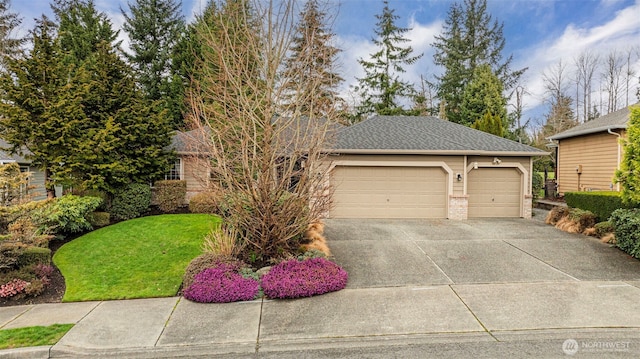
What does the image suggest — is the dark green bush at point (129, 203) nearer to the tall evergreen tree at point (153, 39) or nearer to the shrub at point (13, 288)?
the shrub at point (13, 288)

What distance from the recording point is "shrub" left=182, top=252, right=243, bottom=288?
19.7ft

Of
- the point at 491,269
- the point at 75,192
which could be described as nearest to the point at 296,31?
the point at 491,269

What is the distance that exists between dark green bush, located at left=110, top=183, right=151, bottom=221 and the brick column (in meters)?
11.3

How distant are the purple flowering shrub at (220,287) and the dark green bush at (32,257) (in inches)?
133

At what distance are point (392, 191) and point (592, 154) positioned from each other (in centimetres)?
973

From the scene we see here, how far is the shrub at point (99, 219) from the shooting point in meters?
10.4

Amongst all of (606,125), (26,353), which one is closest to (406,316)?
(26,353)

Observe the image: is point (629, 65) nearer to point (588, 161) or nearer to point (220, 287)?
point (588, 161)

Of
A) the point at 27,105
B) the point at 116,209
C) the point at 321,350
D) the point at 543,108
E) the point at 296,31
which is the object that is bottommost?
the point at 321,350

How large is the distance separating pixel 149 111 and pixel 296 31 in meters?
9.00

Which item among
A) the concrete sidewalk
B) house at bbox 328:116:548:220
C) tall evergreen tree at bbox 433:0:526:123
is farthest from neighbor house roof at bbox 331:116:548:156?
tall evergreen tree at bbox 433:0:526:123

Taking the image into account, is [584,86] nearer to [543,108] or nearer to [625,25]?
[543,108]

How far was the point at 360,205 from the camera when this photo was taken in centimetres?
1179

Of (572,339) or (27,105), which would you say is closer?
(572,339)
